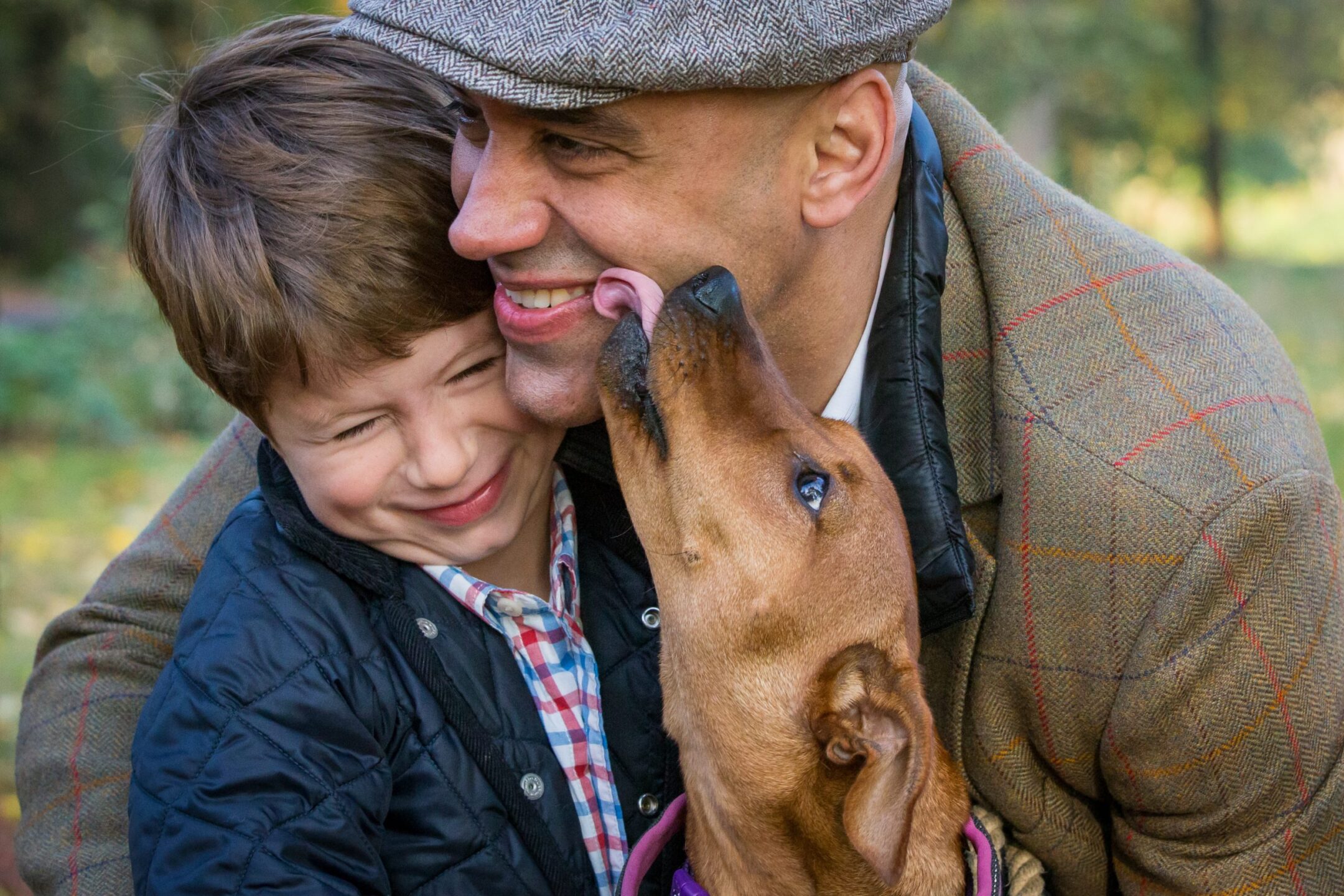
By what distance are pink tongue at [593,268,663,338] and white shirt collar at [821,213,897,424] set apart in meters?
0.76

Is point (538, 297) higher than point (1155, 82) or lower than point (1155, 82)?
higher

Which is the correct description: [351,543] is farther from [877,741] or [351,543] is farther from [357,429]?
[877,741]

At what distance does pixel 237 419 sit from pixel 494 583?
3.56 ft

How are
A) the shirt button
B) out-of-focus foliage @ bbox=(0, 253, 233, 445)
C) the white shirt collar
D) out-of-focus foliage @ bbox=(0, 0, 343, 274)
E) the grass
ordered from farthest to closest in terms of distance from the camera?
out-of-focus foliage @ bbox=(0, 0, 343, 274), out-of-focus foliage @ bbox=(0, 253, 233, 445), the grass, the white shirt collar, the shirt button

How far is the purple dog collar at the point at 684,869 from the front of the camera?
279 centimetres

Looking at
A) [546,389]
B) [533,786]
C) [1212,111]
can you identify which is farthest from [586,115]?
[1212,111]

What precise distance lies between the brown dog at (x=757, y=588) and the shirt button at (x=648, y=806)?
27cm

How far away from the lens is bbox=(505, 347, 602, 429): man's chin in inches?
110

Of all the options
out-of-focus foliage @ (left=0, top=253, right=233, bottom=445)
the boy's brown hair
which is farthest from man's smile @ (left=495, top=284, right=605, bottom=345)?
out-of-focus foliage @ (left=0, top=253, right=233, bottom=445)

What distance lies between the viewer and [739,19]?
2.60 metres

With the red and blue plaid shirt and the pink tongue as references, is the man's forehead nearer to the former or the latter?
the pink tongue

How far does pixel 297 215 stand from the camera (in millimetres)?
2795

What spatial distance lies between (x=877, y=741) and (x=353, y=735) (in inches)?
41.7

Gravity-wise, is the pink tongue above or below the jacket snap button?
above
